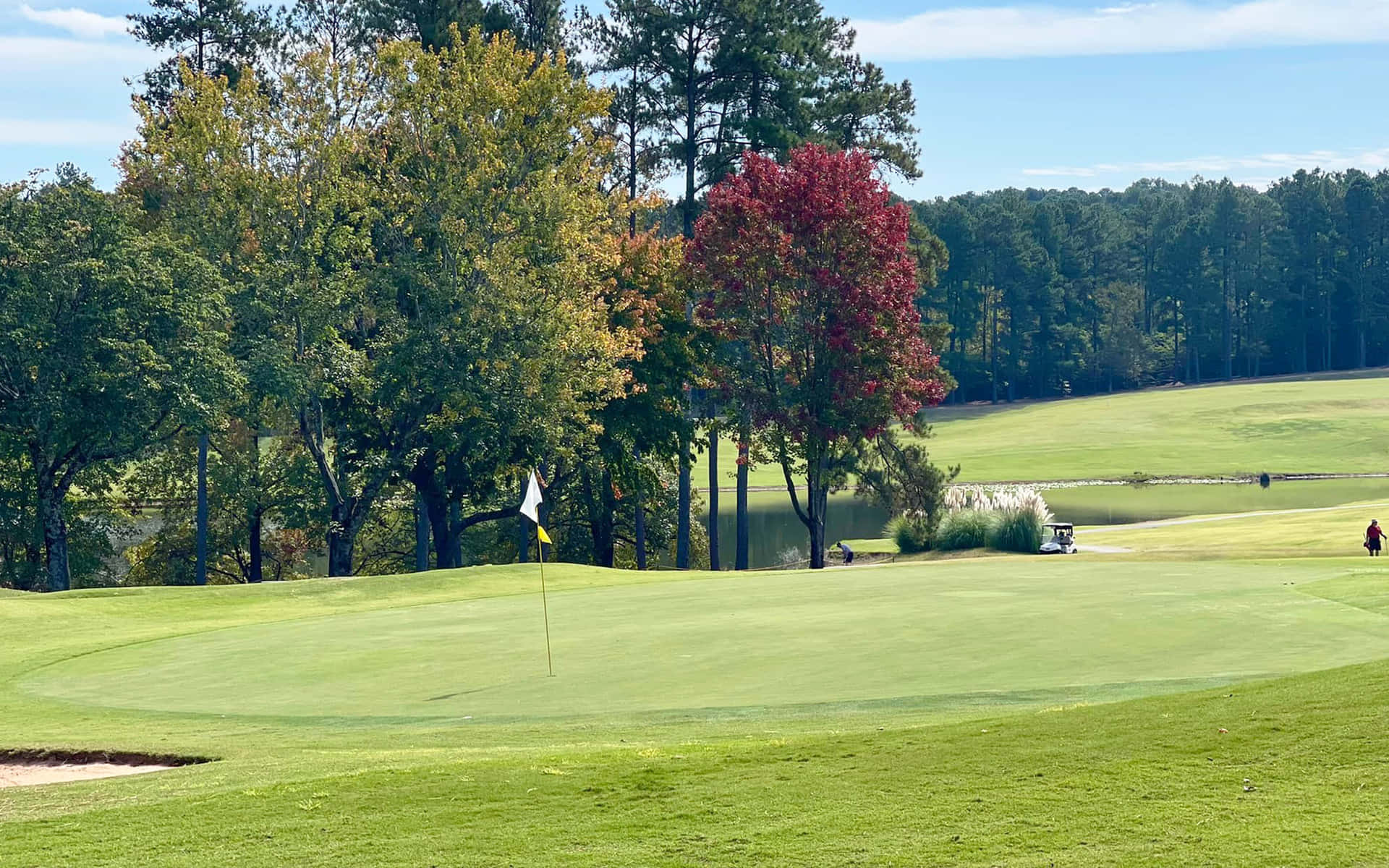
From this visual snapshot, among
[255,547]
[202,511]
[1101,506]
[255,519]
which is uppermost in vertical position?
[202,511]

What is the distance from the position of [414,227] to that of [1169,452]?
6660 centimetres

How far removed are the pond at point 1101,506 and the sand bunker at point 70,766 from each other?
45.8 meters

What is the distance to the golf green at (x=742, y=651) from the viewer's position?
1541cm

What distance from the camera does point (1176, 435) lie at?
336 feet

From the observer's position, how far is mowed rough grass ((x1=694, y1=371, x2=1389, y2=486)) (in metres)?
91.1

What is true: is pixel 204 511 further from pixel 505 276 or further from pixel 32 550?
pixel 505 276

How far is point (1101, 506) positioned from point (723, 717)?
64042mm

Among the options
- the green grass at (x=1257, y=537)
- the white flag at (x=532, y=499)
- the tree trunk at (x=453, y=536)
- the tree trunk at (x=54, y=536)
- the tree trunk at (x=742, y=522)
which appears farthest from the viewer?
the tree trunk at (x=742, y=522)

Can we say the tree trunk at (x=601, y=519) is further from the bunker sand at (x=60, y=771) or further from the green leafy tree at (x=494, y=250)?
the bunker sand at (x=60, y=771)

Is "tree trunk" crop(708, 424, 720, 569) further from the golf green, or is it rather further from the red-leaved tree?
the golf green

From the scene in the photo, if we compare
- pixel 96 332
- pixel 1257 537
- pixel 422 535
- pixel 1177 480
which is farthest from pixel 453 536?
pixel 1177 480

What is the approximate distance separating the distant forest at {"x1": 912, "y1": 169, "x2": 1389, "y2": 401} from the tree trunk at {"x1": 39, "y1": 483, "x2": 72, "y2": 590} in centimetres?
10064

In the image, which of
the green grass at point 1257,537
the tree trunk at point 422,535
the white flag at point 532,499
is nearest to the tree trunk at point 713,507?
the tree trunk at point 422,535

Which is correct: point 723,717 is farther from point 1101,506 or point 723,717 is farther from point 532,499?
point 1101,506
